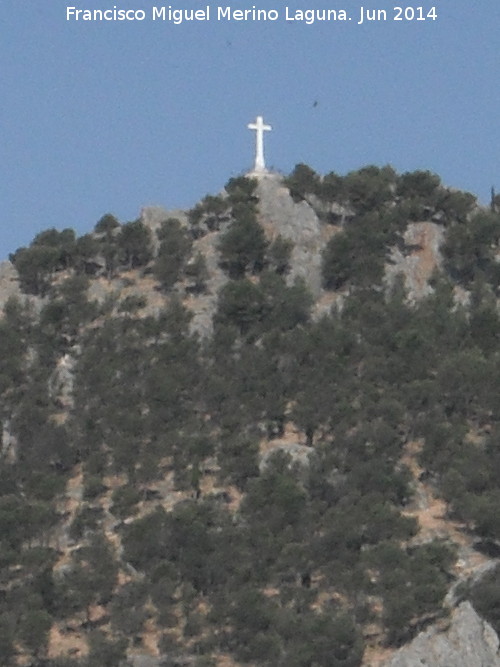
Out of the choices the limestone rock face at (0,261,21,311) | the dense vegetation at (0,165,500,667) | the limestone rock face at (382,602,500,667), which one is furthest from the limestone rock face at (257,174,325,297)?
the limestone rock face at (382,602,500,667)

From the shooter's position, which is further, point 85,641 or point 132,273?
point 132,273

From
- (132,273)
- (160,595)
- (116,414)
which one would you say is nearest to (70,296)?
(132,273)

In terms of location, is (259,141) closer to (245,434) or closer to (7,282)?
(7,282)

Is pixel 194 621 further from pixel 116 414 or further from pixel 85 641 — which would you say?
pixel 116 414

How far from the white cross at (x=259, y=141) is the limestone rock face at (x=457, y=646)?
1776 inches

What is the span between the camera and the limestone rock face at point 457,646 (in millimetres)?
72438

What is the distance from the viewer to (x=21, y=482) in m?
88.7

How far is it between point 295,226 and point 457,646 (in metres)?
41.8

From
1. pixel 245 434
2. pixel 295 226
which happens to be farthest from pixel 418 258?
pixel 245 434

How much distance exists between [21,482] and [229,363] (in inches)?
486

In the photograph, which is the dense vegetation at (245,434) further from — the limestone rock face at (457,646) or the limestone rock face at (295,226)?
the limestone rock face at (457,646)

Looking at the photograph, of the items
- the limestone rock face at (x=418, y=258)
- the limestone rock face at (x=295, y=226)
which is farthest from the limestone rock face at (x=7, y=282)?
the limestone rock face at (x=418, y=258)

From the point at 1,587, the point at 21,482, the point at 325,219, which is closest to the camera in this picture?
the point at 1,587

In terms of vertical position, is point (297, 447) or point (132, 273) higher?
point (132, 273)
